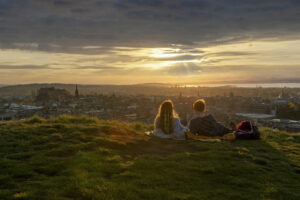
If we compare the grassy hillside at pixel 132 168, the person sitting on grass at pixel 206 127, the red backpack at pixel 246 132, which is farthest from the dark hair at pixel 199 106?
the grassy hillside at pixel 132 168

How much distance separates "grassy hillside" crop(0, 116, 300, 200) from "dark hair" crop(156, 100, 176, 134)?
Answer: 802 millimetres

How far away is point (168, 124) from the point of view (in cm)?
1104

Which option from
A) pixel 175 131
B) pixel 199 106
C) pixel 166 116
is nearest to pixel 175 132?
pixel 175 131

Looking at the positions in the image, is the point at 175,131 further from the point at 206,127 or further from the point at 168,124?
the point at 206,127

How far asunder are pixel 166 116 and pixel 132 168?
14.9 ft

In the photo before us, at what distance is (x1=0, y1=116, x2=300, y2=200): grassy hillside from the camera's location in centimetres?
541

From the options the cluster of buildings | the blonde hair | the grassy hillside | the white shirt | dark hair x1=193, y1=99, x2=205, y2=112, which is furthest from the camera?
the cluster of buildings

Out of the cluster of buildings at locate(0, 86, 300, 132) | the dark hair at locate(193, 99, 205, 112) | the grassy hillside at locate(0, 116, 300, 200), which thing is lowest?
the cluster of buildings at locate(0, 86, 300, 132)

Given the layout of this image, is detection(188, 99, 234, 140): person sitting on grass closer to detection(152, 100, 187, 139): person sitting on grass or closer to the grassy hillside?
detection(152, 100, 187, 139): person sitting on grass

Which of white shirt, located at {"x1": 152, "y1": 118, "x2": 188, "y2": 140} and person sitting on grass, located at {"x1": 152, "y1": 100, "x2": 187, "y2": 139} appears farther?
white shirt, located at {"x1": 152, "y1": 118, "x2": 188, "y2": 140}

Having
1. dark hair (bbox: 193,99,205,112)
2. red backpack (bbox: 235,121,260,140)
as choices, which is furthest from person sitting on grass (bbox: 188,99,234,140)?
red backpack (bbox: 235,121,260,140)

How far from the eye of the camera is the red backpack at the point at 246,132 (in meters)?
11.8

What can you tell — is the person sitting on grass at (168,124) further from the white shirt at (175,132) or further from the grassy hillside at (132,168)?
the grassy hillside at (132,168)

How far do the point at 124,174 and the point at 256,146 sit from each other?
653cm
